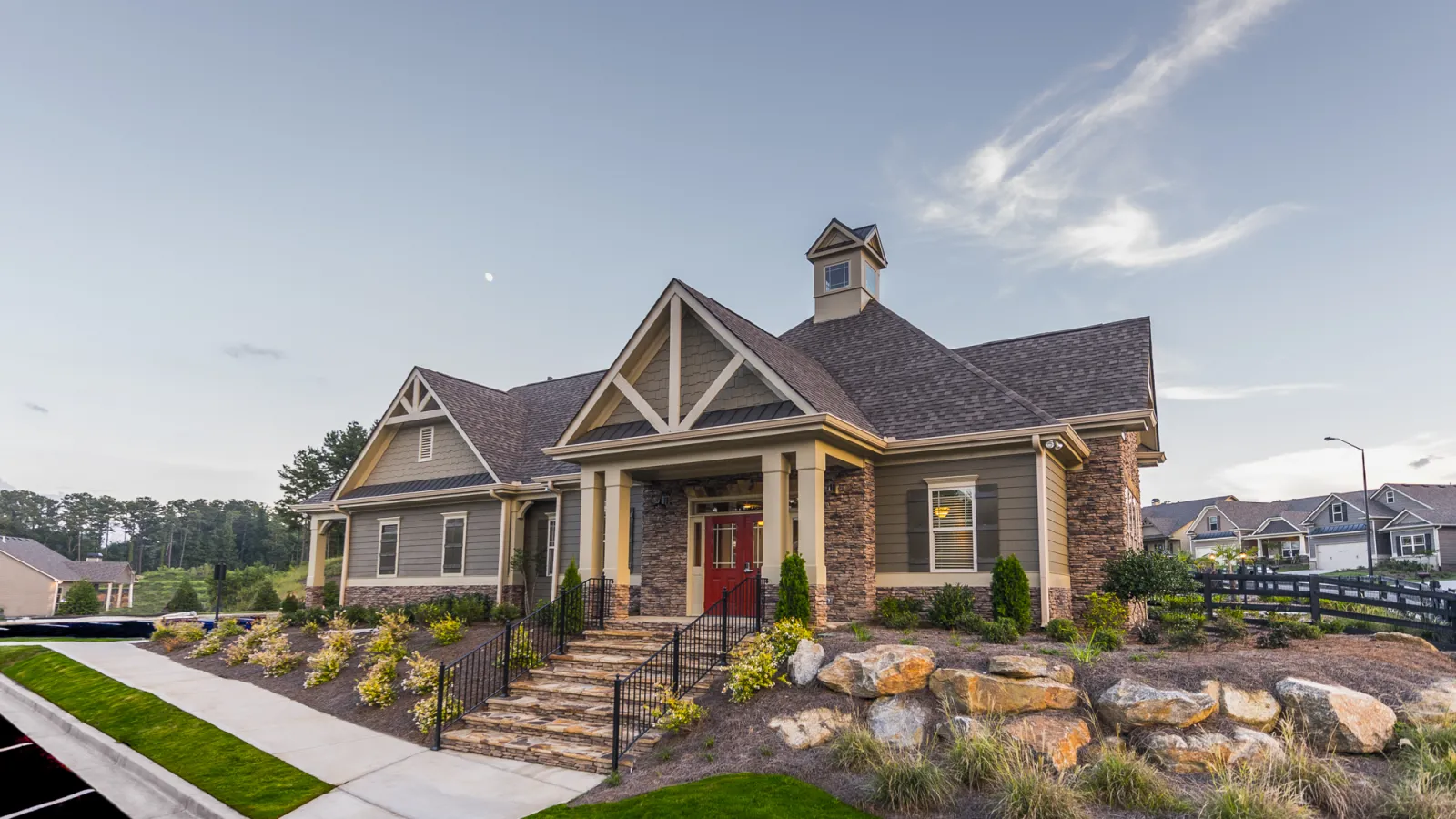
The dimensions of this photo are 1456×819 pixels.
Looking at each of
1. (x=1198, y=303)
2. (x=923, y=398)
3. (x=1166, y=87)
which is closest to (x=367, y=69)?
(x=923, y=398)

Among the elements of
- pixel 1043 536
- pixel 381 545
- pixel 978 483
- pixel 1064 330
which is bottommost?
pixel 381 545

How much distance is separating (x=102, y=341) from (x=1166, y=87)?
26.4 metres

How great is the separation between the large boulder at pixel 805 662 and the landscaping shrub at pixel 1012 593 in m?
3.64

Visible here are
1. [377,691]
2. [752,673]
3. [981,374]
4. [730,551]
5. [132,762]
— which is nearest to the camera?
[752,673]

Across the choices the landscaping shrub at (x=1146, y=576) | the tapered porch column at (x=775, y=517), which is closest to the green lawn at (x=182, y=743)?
the tapered porch column at (x=775, y=517)

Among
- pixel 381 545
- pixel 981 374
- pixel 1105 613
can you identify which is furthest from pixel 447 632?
pixel 1105 613

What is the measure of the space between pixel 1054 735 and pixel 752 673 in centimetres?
372

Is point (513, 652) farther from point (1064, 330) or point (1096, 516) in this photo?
point (1064, 330)

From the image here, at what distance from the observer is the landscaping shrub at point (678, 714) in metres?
10.2

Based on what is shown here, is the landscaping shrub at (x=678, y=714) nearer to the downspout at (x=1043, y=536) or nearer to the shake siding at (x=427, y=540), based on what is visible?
the downspout at (x=1043, y=536)

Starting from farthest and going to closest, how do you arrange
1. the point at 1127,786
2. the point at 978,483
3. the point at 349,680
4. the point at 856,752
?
the point at 349,680, the point at 978,483, the point at 856,752, the point at 1127,786

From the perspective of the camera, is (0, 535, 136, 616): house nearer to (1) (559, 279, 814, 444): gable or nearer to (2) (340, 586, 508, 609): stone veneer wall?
(2) (340, 586, 508, 609): stone veneer wall

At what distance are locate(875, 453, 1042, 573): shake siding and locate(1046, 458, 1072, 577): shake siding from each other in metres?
0.24

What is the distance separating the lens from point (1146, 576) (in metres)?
14.0
